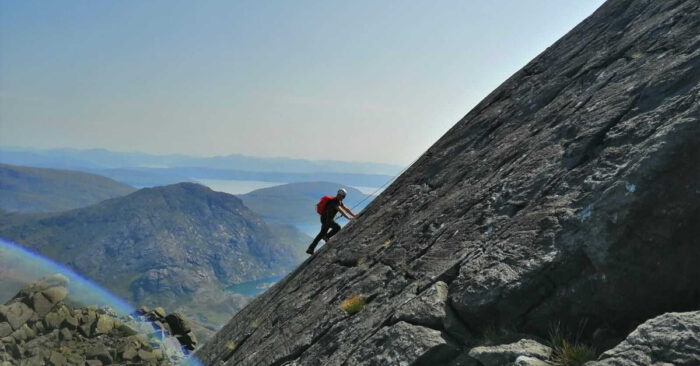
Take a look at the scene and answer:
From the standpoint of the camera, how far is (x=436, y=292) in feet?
35.7

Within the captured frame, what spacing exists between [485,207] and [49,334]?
28.0m

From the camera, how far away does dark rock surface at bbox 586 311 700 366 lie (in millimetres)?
6523

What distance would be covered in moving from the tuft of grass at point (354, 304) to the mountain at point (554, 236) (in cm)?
8

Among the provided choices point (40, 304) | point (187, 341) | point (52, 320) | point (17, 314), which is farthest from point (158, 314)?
point (17, 314)

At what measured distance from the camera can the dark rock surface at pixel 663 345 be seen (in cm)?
652

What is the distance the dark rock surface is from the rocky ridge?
26.0 metres

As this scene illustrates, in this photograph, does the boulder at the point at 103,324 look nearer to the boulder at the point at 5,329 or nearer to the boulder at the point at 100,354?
the boulder at the point at 100,354

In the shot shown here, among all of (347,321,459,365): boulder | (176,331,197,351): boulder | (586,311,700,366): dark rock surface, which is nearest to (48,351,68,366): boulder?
(176,331,197,351): boulder

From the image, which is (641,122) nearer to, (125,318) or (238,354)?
(238,354)

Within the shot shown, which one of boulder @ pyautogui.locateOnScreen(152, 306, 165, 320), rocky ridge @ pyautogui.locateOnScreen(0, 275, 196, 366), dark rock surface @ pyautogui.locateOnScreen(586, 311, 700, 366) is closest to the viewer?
dark rock surface @ pyautogui.locateOnScreen(586, 311, 700, 366)

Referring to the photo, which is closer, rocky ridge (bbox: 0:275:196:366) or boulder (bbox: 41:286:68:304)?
rocky ridge (bbox: 0:275:196:366)

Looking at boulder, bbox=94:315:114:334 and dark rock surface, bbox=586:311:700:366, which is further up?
boulder, bbox=94:315:114:334

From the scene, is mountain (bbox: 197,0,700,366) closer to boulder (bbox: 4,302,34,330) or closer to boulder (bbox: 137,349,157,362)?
boulder (bbox: 137,349,157,362)

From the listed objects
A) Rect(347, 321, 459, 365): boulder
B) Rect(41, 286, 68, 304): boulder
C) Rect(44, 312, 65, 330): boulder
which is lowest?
Rect(347, 321, 459, 365): boulder
